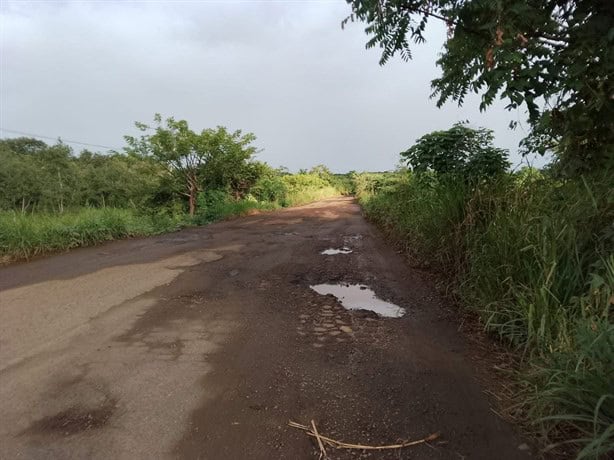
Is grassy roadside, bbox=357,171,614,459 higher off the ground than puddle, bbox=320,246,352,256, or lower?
higher

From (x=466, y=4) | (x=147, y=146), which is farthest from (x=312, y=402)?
(x=147, y=146)

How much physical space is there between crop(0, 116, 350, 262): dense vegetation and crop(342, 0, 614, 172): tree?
7549 millimetres

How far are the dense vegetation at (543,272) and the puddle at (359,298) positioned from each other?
80 centimetres

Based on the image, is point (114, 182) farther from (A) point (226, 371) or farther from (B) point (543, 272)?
(B) point (543, 272)

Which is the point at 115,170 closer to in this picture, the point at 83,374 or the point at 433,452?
the point at 83,374

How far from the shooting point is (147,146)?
44.1ft

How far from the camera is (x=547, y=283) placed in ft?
9.70

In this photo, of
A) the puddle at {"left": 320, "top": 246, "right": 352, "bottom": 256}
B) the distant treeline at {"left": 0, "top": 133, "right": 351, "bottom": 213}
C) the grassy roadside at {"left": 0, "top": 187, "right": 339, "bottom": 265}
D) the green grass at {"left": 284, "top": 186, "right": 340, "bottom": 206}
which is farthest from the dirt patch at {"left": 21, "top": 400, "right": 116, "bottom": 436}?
the green grass at {"left": 284, "top": 186, "right": 340, "bottom": 206}

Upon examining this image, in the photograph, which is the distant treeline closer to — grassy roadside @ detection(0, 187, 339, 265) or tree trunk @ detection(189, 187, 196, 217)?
tree trunk @ detection(189, 187, 196, 217)

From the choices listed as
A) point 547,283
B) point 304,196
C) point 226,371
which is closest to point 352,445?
point 226,371

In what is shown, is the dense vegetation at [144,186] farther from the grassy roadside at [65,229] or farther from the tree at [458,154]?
the tree at [458,154]

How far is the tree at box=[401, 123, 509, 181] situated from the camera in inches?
229

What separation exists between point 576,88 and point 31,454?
158 inches

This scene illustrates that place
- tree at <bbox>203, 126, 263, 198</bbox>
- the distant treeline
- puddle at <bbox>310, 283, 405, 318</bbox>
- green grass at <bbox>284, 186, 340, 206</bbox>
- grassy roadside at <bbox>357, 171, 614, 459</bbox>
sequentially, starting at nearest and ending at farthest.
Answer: grassy roadside at <bbox>357, 171, 614, 459</bbox>
puddle at <bbox>310, 283, 405, 318</bbox>
the distant treeline
tree at <bbox>203, 126, 263, 198</bbox>
green grass at <bbox>284, 186, 340, 206</bbox>
